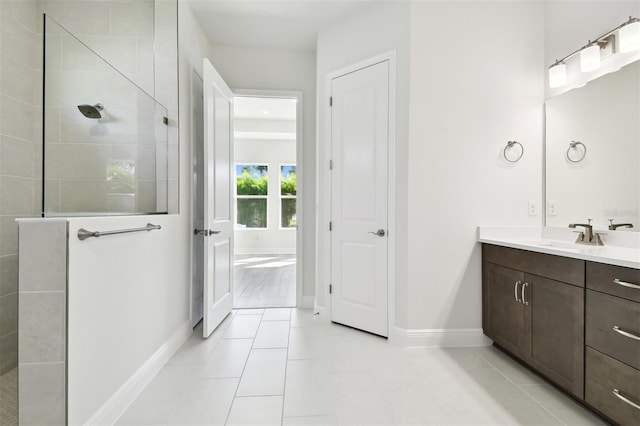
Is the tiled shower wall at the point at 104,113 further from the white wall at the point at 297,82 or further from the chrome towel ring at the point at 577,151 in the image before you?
the chrome towel ring at the point at 577,151

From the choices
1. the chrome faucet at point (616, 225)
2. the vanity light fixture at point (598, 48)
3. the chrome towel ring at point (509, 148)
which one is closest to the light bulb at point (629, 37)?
the vanity light fixture at point (598, 48)

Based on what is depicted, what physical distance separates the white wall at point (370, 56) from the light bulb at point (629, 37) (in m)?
1.27

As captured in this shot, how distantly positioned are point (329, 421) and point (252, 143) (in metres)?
6.77

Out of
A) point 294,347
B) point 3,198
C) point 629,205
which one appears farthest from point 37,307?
point 629,205

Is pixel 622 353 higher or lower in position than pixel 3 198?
lower

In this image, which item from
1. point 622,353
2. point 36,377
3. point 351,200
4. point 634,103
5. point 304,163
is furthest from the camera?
point 304,163

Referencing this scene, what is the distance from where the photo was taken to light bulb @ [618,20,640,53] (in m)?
1.72

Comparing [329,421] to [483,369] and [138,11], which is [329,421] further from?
[138,11]

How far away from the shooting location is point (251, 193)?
743cm

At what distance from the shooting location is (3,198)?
1.92 m

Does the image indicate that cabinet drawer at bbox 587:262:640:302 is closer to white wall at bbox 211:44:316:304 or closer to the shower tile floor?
white wall at bbox 211:44:316:304

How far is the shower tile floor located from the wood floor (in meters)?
1.76

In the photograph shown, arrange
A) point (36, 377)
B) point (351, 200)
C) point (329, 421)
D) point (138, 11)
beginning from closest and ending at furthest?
point (36, 377) < point (329, 421) < point (138, 11) < point (351, 200)

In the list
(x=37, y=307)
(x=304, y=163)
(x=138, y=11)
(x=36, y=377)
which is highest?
(x=138, y=11)
